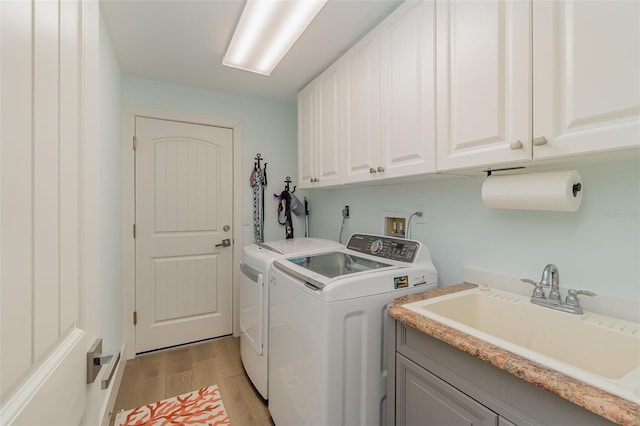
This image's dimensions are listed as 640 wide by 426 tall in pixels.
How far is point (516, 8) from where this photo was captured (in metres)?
0.99

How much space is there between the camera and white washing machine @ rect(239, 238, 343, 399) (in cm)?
181

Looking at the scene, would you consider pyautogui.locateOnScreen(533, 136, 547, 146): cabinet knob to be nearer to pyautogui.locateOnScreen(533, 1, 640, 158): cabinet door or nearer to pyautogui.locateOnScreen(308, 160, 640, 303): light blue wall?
pyautogui.locateOnScreen(533, 1, 640, 158): cabinet door

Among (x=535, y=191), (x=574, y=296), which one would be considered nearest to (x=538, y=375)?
(x=574, y=296)

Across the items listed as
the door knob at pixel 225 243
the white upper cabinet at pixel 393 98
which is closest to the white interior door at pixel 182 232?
the door knob at pixel 225 243

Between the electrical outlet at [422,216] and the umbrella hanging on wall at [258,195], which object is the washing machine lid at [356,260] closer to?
the electrical outlet at [422,216]

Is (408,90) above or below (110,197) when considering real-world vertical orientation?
above

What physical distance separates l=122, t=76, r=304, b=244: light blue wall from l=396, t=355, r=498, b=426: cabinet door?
84.0 inches

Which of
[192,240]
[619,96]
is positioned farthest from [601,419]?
[192,240]

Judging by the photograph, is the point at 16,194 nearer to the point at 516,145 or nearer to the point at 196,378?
the point at 516,145

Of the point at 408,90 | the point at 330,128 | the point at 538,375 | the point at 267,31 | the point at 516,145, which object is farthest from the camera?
the point at 330,128

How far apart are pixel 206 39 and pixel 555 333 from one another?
2452mm

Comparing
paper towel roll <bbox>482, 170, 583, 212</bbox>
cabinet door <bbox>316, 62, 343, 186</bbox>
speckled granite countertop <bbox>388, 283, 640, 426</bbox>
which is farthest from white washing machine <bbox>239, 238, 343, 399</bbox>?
paper towel roll <bbox>482, 170, 583, 212</bbox>

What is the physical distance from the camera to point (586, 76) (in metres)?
0.85

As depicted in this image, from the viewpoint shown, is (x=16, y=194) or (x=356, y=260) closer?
(x=16, y=194)
